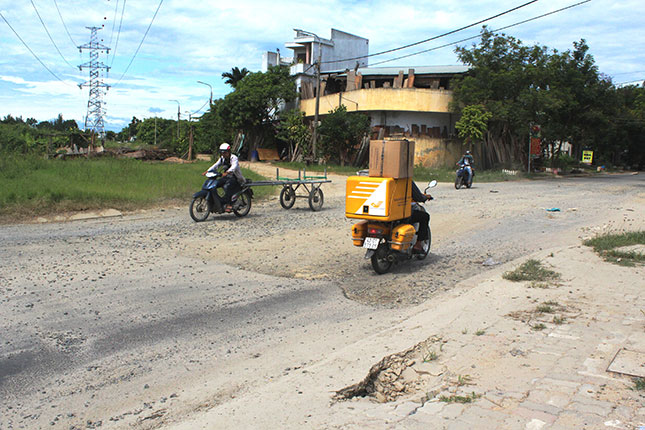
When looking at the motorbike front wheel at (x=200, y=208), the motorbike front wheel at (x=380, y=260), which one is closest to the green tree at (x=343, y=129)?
the motorbike front wheel at (x=200, y=208)

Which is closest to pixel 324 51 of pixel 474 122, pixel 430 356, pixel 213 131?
pixel 213 131

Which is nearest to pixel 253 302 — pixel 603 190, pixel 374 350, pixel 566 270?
pixel 374 350

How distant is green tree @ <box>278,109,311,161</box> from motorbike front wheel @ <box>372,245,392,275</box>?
2975 centimetres

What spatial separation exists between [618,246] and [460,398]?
680cm

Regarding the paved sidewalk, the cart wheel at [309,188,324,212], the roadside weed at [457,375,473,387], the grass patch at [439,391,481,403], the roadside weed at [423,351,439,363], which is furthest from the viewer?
the cart wheel at [309,188,324,212]

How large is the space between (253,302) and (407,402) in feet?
9.89

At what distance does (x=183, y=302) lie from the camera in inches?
245

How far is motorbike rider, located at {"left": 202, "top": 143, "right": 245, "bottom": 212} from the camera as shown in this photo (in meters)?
12.6

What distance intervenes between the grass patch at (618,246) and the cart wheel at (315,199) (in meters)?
7.05

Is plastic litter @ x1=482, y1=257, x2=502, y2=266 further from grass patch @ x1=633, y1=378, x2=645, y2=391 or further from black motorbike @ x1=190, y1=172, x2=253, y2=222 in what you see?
black motorbike @ x1=190, y1=172, x2=253, y2=222

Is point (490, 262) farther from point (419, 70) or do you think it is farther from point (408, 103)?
point (419, 70)

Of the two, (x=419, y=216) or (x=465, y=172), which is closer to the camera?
(x=419, y=216)

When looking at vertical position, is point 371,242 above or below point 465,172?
below

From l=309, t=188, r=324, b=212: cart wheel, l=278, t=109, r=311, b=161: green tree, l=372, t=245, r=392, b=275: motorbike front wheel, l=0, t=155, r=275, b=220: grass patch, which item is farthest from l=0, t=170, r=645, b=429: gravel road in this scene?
l=278, t=109, r=311, b=161: green tree
